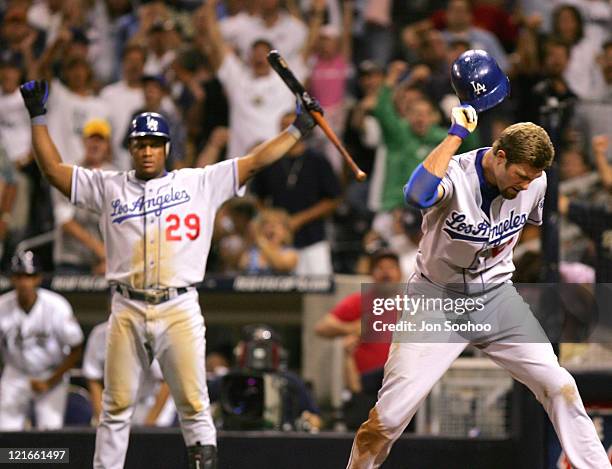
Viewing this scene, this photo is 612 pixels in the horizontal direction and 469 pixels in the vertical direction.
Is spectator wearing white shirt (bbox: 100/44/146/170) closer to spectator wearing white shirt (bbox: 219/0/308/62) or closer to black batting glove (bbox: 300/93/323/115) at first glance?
spectator wearing white shirt (bbox: 219/0/308/62)

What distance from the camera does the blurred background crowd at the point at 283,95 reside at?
35.6ft

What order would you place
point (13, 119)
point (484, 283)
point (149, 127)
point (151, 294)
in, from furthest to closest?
1. point (13, 119)
2. point (149, 127)
3. point (151, 294)
4. point (484, 283)

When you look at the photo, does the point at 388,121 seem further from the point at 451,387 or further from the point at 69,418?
the point at 69,418

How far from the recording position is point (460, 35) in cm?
1209

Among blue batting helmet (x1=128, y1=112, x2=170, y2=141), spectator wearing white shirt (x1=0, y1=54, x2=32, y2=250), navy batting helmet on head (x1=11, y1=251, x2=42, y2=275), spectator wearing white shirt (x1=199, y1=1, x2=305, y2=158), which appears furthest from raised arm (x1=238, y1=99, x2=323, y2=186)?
spectator wearing white shirt (x1=0, y1=54, x2=32, y2=250)

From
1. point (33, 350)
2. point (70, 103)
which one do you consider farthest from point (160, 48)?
point (33, 350)

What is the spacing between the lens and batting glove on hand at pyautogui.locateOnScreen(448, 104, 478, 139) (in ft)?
18.6

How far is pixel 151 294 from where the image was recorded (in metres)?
6.66

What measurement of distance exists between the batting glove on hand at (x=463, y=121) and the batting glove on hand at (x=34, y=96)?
242 cm

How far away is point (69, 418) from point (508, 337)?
4455 mm

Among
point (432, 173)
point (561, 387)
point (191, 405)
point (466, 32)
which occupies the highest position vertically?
point (466, 32)

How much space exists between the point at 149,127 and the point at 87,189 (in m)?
0.49

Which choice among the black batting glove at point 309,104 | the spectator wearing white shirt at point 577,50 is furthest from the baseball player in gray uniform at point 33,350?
the spectator wearing white shirt at point 577,50

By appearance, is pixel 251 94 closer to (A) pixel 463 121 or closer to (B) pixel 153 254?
(B) pixel 153 254
